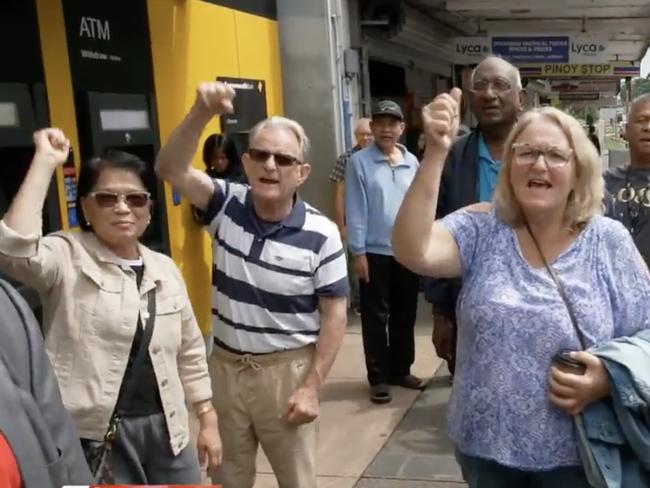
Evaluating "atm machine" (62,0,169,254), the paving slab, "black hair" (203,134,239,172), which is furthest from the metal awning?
the paving slab

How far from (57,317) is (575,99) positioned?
36.1 meters

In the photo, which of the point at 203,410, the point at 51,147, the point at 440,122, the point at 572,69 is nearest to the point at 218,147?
the point at 203,410

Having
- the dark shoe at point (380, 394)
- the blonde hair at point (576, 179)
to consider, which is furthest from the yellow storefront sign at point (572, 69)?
the blonde hair at point (576, 179)

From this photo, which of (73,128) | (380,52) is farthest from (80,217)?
(380,52)

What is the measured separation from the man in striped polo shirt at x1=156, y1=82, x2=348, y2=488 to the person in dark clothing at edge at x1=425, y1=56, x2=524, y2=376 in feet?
3.08

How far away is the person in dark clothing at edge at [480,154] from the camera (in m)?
3.99

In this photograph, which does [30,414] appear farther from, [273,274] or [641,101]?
[641,101]

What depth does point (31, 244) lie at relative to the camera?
2498mm

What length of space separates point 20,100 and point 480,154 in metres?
2.28

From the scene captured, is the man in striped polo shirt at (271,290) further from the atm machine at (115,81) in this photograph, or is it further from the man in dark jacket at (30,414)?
the atm machine at (115,81)

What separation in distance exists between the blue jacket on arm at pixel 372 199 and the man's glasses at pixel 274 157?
2706 mm

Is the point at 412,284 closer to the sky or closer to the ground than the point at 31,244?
closer to the ground

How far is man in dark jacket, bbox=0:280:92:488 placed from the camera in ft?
5.06

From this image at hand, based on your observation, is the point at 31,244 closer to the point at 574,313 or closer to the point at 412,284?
the point at 574,313
